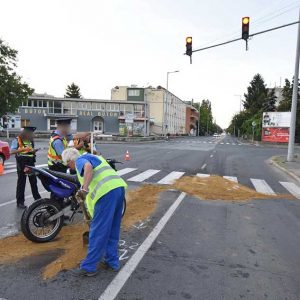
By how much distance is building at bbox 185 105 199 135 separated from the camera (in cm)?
12750

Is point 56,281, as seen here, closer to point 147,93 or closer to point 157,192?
point 157,192

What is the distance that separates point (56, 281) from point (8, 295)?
0.54 meters

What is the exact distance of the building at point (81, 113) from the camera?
226 feet

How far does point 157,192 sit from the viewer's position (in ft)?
33.7

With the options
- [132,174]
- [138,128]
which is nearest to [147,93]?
[138,128]

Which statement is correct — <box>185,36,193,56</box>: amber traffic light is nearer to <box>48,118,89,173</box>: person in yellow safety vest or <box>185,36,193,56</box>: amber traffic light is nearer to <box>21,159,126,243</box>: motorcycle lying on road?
<box>48,118,89,173</box>: person in yellow safety vest

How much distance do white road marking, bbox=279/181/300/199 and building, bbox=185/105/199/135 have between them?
112 metres

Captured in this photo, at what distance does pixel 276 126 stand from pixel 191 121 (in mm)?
86392

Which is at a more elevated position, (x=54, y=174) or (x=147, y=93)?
(x=147, y=93)

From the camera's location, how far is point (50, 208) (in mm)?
5766

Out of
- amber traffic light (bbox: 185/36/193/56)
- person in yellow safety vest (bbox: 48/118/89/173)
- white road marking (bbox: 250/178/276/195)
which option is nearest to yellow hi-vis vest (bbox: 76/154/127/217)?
person in yellow safety vest (bbox: 48/118/89/173)

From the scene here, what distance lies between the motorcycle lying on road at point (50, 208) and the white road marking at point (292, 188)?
7.23 m

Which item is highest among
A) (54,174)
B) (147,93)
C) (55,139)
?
(147,93)

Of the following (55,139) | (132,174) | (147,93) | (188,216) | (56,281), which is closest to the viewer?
(56,281)
